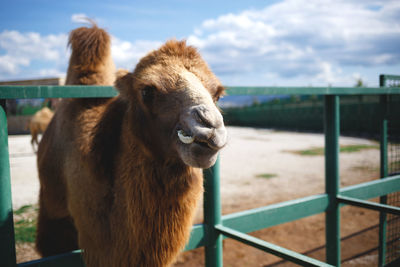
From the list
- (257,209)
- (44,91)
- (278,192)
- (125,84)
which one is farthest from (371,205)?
(278,192)

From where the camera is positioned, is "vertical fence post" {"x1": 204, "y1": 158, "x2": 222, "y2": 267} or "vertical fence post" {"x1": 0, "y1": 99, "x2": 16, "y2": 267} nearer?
"vertical fence post" {"x1": 0, "y1": 99, "x2": 16, "y2": 267}

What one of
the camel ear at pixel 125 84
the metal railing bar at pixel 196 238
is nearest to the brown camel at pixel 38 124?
the camel ear at pixel 125 84

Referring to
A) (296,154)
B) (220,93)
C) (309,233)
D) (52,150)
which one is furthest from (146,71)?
(296,154)

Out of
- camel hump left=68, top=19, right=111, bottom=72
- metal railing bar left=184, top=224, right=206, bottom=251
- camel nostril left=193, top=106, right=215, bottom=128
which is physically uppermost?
camel hump left=68, top=19, right=111, bottom=72

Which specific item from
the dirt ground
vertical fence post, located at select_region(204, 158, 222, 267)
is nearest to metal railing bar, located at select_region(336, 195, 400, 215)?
vertical fence post, located at select_region(204, 158, 222, 267)

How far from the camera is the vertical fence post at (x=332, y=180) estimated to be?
314 centimetres

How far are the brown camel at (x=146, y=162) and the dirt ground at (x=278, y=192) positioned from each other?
2.66 m

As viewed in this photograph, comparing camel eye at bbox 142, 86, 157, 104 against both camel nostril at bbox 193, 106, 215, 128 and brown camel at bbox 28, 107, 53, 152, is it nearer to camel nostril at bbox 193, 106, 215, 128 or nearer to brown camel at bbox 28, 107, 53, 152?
camel nostril at bbox 193, 106, 215, 128

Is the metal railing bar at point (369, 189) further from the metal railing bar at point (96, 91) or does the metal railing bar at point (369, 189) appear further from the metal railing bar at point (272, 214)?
the metal railing bar at point (96, 91)

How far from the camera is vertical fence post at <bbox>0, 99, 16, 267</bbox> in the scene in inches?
68.6

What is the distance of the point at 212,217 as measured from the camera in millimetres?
2494

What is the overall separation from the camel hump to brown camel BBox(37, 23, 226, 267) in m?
0.80

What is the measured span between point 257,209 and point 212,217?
18.6 inches

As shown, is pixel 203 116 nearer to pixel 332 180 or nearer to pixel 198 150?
pixel 198 150
